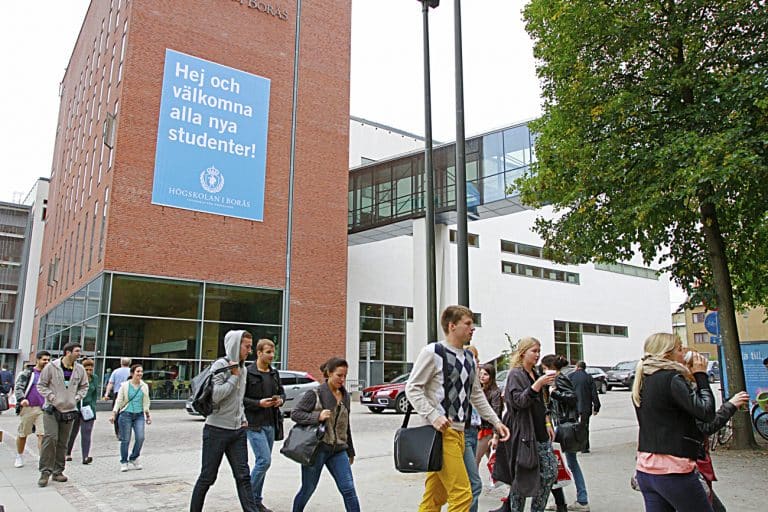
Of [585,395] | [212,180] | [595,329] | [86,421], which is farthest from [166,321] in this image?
[595,329]

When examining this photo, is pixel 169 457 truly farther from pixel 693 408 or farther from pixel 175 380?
pixel 175 380

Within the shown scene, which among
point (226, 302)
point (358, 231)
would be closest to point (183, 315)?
point (226, 302)

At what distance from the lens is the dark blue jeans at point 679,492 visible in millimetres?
3795

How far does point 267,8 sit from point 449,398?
29.2 meters

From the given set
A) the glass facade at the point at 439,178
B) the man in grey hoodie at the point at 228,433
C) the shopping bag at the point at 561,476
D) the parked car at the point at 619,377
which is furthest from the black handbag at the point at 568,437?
the parked car at the point at 619,377

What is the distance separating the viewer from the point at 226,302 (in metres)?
27.0

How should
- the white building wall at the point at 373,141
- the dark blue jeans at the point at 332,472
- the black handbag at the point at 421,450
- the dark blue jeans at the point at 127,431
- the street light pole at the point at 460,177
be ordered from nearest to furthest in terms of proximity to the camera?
1. the black handbag at the point at 421,450
2. the dark blue jeans at the point at 332,472
3. the street light pole at the point at 460,177
4. the dark blue jeans at the point at 127,431
5. the white building wall at the point at 373,141

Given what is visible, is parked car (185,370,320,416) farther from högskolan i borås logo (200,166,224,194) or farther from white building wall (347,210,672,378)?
white building wall (347,210,672,378)

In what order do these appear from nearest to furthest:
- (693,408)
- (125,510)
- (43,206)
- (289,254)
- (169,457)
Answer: (693,408)
(125,510)
(169,457)
(289,254)
(43,206)

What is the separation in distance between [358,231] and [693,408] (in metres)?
30.3

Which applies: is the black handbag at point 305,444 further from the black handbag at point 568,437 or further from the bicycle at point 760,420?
the bicycle at point 760,420

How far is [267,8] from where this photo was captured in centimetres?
3044

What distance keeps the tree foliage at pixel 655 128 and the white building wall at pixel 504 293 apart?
17.4m

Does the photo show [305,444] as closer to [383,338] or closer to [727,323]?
[727,323]
